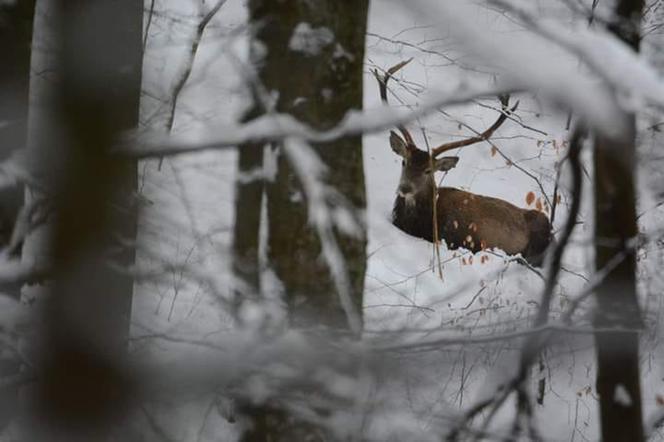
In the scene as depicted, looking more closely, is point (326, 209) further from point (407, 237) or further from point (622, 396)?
point (407, 237)

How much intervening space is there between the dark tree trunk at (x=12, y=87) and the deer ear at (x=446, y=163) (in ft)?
10.3

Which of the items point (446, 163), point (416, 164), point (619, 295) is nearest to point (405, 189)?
point (416, 164)

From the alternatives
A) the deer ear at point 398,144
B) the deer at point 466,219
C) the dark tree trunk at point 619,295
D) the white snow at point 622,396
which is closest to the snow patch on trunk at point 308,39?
the dark tree trunk at point 619,295

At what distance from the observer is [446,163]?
5.09 m

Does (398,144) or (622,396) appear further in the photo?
(398,144)

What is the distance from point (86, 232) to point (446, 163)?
4.20 metres

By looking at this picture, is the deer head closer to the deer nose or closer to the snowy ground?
the deer nose

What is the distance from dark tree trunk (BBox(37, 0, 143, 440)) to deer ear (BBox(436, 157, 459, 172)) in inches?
147

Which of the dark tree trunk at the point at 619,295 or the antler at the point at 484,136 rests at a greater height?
the antler at the point at 484,136

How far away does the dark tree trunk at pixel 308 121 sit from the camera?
1.65m

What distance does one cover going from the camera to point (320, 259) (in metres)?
1.69

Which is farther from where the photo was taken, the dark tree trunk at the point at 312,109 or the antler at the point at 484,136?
the antler at the point at 484,136

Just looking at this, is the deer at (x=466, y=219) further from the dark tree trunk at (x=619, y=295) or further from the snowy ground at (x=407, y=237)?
the dark tree trunk at (x=619, y=295)

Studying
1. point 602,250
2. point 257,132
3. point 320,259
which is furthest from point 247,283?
point 602,250
